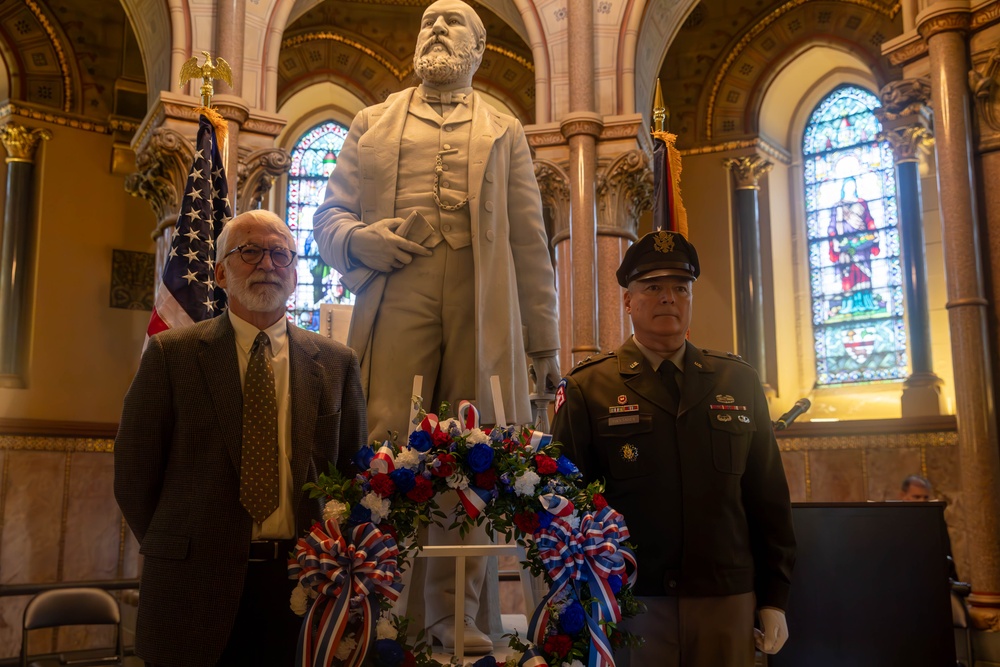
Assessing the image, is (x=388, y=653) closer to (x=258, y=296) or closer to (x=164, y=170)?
(x=258, y=296)

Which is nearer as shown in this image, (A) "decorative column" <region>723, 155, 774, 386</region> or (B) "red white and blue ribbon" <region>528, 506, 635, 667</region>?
(B) "red white and blue ribbon" <region>528, 506, 635, 667</region>

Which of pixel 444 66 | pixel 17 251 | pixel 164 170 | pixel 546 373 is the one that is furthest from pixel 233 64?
pixel 546 373

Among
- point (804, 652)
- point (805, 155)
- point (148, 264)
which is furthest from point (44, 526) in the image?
point (805, 155)

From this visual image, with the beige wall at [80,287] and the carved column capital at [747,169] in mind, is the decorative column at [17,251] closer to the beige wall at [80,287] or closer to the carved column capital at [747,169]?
the beige wall at [80,287]

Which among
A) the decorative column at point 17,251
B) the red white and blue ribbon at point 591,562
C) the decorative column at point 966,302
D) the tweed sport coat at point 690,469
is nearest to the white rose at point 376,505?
the red white and blue ribbon at point 591,562

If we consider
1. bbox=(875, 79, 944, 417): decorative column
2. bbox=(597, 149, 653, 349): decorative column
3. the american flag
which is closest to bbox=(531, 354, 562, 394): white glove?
the american flag

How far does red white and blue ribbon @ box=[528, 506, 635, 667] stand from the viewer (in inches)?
97.3

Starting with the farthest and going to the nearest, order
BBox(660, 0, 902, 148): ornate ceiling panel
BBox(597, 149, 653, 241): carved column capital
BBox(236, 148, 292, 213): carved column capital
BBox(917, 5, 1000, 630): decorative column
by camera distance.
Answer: BBox(660, 0, 902, 148): ornate ceiling panel, BBox(597, 149, 653, 241): carved column capital, BBox(236, 148, 292, 213): carved column capital, BBox(917, 5, 1000, 630): decorative column

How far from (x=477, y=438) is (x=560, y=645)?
54 cm

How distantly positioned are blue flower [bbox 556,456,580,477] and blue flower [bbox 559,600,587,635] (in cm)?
31

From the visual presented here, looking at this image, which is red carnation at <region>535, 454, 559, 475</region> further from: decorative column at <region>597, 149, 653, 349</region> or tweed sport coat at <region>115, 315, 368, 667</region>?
decorative column at <region>597, 149, 653, 349</region>

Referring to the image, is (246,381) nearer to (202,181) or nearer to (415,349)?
(415,349)

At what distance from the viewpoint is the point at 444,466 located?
256 centimetres

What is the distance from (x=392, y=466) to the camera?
99.3 inches
